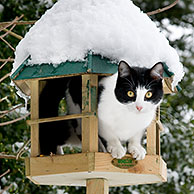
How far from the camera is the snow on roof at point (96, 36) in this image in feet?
7.52

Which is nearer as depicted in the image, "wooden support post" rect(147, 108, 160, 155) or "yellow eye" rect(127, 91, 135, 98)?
"yellow eye" rect(127, 91, 135, 98)

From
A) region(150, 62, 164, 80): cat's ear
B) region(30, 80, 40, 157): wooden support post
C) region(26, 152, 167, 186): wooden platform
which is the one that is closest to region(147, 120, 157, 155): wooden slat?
region(26, 152, 167, 186): wooden platform

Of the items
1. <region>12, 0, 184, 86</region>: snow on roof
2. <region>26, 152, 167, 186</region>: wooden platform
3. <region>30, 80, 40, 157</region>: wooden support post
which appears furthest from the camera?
<region>30, 80, 40, 157</region>: wooden support post

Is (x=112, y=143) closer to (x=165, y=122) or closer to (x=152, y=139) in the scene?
(x=152, y=139)

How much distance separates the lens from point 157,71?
2293 millimetres

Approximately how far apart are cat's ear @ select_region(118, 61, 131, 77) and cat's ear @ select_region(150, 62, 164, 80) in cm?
11

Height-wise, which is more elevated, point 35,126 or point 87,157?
point 35,126

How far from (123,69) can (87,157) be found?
1.42 feet

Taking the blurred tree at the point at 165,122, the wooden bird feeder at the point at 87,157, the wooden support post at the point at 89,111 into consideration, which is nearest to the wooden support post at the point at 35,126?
the wooden bird feeder at the point at 87,157

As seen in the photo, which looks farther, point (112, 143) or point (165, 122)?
point (165, 122)

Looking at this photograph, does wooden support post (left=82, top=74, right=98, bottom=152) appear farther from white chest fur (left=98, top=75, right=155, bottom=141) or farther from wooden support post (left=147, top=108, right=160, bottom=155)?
wooden support post (left=147, top=108, right=160, bottom=155)

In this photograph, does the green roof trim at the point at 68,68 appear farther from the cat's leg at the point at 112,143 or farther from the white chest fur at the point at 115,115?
the cat's leg at the point at 112,143

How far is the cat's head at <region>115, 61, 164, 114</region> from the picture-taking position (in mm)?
2242

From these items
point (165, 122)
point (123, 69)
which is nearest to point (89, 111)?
point (123, 69)
